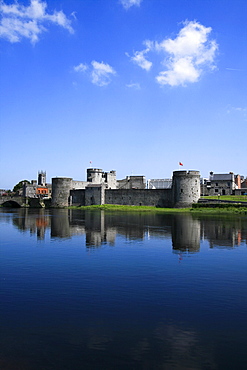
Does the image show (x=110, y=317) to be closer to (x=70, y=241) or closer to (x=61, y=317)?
(x=61, y=317)

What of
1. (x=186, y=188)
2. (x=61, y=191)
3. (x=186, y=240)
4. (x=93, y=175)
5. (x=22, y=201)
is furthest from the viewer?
(x=22, y=201)

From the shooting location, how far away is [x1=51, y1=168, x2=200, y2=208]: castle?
66625mm

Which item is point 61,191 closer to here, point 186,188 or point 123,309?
point 186,188

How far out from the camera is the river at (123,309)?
7.46 m

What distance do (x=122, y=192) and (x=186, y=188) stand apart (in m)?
15.9

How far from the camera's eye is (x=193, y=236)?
2670 cm

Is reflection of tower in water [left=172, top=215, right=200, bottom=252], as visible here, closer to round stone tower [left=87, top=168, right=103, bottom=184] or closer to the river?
the river

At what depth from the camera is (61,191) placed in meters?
80.8

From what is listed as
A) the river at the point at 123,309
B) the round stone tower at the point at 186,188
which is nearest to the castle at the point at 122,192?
the round stone tower at the point at 186,188

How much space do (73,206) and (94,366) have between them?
73.0m

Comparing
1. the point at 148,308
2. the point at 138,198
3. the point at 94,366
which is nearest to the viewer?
the point at 94,366

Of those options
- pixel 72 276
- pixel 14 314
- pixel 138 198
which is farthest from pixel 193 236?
pixel 138 198

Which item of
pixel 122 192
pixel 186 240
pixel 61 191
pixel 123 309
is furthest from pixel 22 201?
pixel 123 309

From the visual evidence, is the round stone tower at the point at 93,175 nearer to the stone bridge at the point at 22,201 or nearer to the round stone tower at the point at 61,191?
the round stone tower at the point at 61,191
